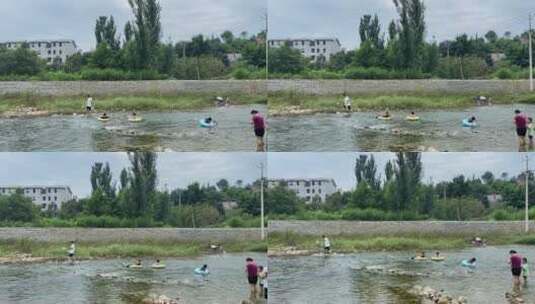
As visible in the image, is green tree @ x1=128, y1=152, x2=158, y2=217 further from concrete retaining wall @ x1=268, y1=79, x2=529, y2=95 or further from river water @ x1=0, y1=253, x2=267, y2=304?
concrete retaining wall @ x1=268, y1=79, x2=529, y2=95

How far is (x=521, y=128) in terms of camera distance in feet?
24.7

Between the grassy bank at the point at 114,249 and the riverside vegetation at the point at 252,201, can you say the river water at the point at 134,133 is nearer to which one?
the riverside vegetation at the point at 252,201

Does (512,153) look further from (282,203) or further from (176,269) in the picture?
(176,269)

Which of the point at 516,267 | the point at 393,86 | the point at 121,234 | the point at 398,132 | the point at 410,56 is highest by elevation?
the point at 410,56

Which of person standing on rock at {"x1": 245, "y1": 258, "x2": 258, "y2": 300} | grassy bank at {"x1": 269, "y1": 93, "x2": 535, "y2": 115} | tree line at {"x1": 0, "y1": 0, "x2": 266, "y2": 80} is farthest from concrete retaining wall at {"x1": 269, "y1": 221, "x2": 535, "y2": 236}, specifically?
tree line at {"x1": 0, "y1": 0, "x2": 266, "y2": 80}

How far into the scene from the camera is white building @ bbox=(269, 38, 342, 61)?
7.65 m

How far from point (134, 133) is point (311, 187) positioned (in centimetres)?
162

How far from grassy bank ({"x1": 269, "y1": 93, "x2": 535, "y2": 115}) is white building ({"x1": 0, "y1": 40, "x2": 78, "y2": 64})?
183cm

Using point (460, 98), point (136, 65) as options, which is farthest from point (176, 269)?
point (460, 98)

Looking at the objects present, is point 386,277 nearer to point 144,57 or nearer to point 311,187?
point 311,187

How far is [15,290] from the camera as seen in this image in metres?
7.56

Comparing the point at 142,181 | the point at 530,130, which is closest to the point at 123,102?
the point at 142,181

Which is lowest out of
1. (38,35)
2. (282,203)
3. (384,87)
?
(282,203)

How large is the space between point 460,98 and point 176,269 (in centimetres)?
291
